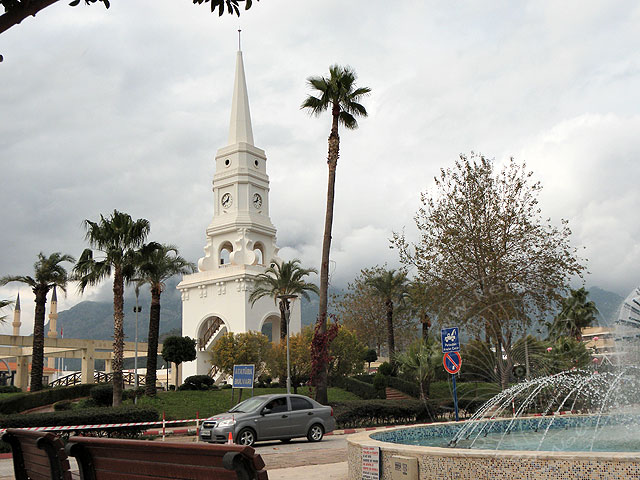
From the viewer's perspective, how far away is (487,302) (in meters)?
30.4

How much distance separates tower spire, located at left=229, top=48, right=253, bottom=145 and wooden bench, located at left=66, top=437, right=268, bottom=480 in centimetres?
5477

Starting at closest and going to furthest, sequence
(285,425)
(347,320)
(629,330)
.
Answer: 1. (629,330)
2. (285,425)
3. (347,320)

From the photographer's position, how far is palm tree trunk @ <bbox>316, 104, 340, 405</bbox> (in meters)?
28.7

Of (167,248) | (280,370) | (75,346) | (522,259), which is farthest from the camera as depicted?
(75,346)

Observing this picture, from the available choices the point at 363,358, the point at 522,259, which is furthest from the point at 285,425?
the point at 363,358

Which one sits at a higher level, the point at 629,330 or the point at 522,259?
the point at 522,259

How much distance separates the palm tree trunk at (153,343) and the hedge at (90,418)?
13127 mm

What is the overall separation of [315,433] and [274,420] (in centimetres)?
164

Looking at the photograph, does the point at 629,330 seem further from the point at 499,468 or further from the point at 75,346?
the point at 75,346

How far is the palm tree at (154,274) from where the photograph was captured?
110 feet

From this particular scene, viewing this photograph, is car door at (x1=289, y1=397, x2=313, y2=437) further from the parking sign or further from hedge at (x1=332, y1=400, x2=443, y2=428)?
hedge at (x1=332, y1=400, x2=443, y2=428)

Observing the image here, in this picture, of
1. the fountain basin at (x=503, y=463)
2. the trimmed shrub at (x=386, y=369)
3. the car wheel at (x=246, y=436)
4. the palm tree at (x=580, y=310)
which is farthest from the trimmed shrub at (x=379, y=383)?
the fountain basin at (x=503, y=463)

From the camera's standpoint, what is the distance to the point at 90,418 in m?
20.6

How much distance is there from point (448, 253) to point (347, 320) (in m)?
34.7
